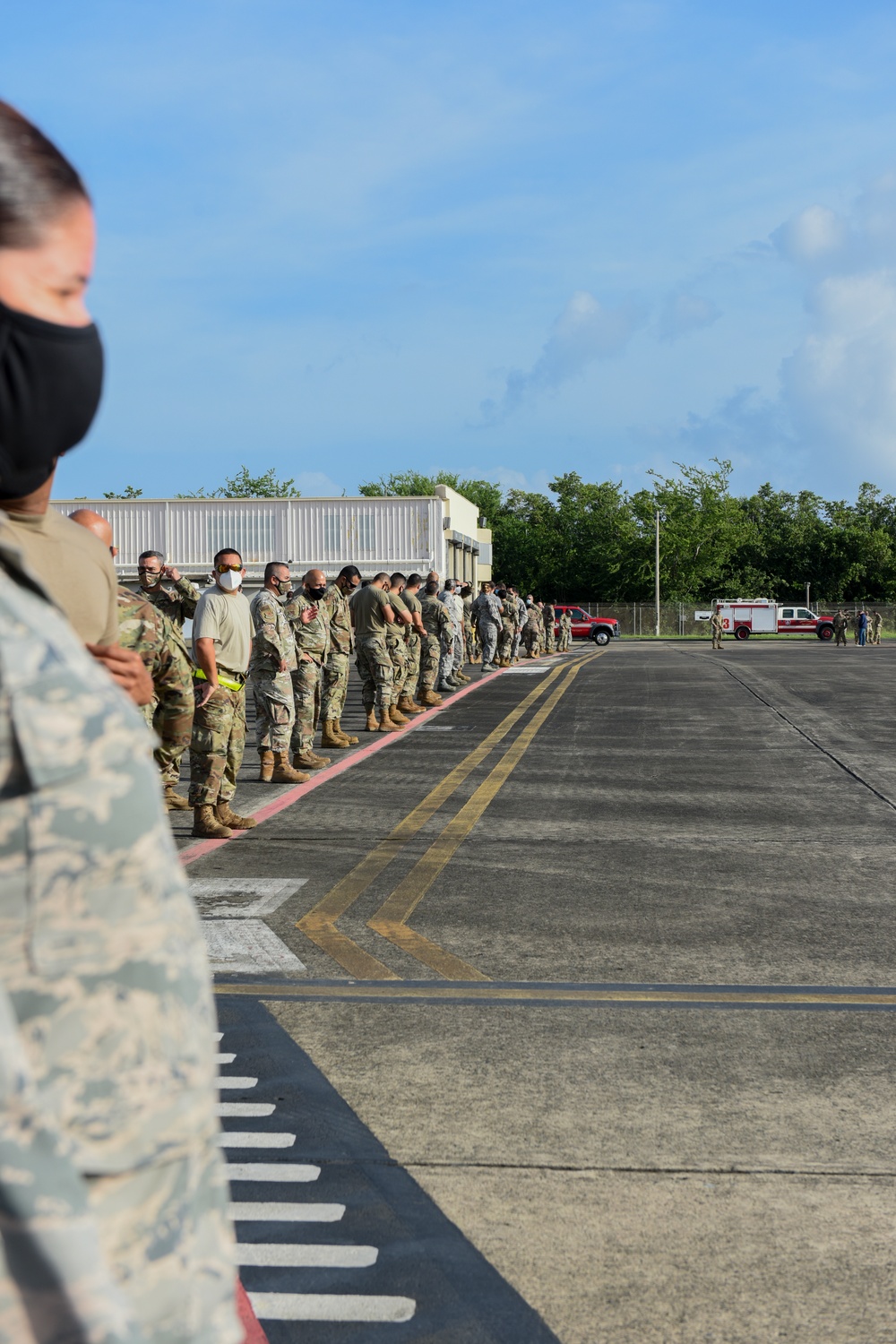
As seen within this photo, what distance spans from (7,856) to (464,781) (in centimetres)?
1177

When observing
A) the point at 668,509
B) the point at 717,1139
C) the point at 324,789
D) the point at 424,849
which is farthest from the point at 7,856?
the point at 668,509

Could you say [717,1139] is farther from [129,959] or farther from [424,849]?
[424,849]

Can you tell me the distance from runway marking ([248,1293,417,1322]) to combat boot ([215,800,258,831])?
6.79 m

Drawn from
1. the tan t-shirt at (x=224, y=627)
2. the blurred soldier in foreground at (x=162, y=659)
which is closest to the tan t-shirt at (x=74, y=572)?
the blurred soldier in foreground at (x=162, y=659)

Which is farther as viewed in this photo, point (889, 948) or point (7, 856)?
point (889, 948)

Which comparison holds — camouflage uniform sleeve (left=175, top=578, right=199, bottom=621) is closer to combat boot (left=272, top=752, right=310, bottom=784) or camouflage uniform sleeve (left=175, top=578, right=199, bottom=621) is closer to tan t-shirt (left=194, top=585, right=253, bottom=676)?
combat boot (left=272, top=752, right=310, bottom=784)

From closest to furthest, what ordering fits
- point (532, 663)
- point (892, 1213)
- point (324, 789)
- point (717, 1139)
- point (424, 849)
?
point (892, 1213), point (717, 1139), point (424, 849), point (324, 789), point (532, 663)

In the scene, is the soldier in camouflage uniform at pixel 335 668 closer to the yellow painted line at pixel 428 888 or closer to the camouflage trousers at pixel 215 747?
the yellow painted line at pixel 428 888

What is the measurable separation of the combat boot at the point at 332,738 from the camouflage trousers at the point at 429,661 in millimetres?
5966

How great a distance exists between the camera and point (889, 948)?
6.84 m

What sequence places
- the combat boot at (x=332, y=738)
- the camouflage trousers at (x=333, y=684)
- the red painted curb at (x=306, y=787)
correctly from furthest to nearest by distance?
the combat boot at (x=332, y=738)
the camouflage trousers at (x=333, y=684)
the red painted curb at (x=306, y=787)

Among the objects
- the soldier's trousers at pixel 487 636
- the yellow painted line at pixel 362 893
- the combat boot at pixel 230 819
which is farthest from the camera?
the soldier's trousers at pixel 487 636

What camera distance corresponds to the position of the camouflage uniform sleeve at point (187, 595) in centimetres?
1289

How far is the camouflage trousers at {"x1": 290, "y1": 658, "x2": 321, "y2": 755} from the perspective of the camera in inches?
562
